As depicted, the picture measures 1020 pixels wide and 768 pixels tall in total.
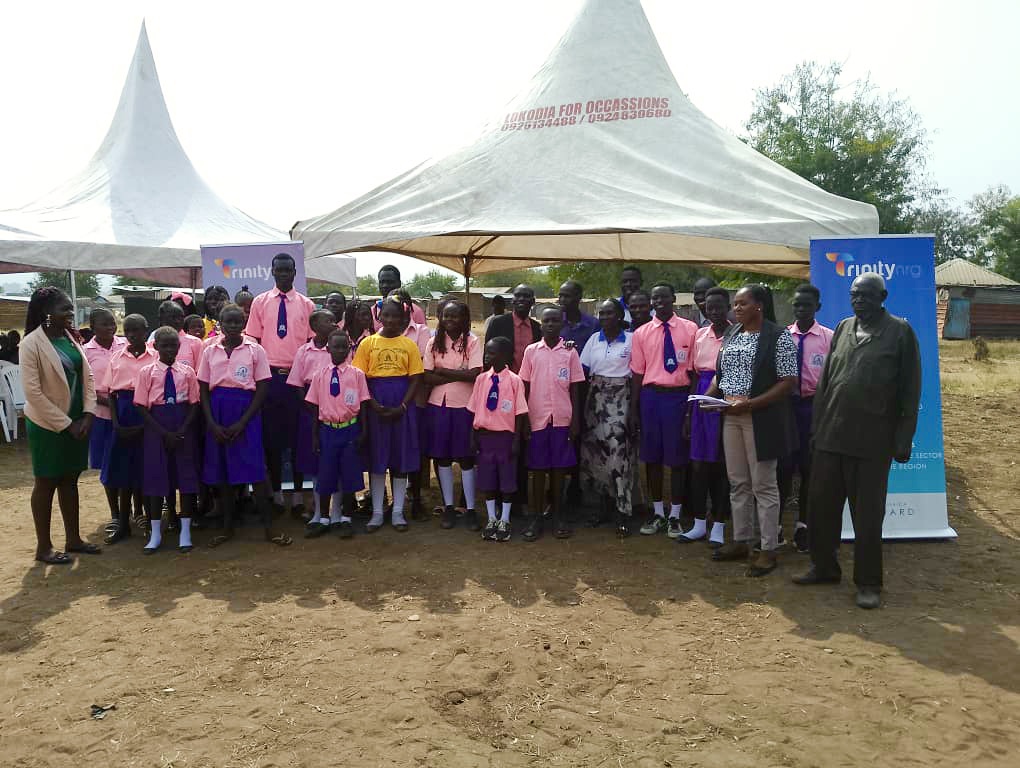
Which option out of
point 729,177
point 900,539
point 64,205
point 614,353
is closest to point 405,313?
point 614,353

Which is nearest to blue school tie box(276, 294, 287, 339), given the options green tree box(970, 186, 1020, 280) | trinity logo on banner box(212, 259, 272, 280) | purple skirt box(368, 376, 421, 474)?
purple skirt box(368, 376, 421, 474)

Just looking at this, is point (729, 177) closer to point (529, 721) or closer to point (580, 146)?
point (580, 146)

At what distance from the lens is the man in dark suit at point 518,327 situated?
636cm

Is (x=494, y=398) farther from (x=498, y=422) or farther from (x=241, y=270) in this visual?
(x=241, y=270)

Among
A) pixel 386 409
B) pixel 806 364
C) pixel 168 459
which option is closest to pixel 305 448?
pixel 386 409

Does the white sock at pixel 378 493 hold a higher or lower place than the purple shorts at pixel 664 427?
lower

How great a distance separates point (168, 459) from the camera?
5.62 meters

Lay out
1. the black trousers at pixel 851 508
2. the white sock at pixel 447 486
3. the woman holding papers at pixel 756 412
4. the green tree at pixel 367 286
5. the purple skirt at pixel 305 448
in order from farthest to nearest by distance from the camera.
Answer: the green tree at pixel 367 286
the white sock at pixel 447 486
the purple skirt at pixel 305 448
the woman holding papers at pixel 756 412
the black trousers at pixel 851 508

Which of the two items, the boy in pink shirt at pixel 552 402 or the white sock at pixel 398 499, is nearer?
the boy in pink shirt at pixel 552 402

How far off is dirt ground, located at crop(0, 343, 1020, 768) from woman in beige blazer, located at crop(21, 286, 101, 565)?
1.62 ft

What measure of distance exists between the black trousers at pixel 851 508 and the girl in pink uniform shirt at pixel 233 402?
3.79 metres

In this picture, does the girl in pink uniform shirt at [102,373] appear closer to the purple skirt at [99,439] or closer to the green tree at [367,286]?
the purple skirt at [99,439]

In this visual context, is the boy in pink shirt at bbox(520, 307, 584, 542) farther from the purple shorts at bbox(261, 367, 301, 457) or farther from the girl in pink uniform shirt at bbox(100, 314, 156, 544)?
the girl in pink uniform shirt at bbox(100, 314, 156, 544)

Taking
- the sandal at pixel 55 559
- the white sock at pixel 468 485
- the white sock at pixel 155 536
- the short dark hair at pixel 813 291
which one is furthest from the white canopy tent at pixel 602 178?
the sandal at pixel 55 559
